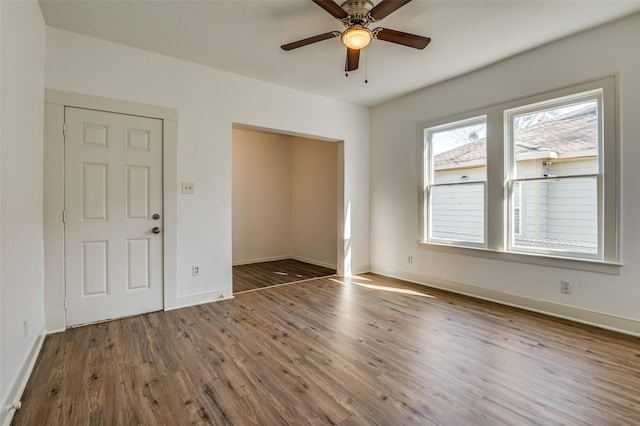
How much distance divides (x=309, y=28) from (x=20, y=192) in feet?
8.39

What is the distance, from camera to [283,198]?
263 inches

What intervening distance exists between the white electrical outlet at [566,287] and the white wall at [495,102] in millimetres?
33

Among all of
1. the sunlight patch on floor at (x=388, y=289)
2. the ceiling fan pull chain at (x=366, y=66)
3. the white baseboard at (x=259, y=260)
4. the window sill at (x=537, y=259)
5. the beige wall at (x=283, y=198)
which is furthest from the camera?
the white baseboard at (x=259, y=260)

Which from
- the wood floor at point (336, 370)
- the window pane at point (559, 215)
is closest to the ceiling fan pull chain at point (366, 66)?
the window pane at point (559, 215)

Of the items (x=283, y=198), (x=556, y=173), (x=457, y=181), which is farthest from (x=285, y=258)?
(x=556, y=173)

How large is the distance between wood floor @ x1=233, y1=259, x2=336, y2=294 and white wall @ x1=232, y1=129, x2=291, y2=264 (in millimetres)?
393

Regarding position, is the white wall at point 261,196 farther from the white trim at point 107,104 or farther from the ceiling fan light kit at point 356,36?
the ceiling fan light kit at point 356,36

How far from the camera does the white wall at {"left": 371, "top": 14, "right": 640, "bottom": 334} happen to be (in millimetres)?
2695

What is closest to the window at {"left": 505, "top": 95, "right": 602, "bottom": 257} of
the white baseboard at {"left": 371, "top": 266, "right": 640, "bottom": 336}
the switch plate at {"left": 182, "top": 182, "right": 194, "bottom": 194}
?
the white baseboard at {"left": 371, "top": 266, "right": 640, "bottom": 336}

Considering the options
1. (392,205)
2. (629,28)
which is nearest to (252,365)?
(392,205)

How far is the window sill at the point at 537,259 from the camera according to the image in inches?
111

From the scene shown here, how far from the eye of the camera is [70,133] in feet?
9.36

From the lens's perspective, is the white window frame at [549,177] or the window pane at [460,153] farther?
the window pane at [460,153]

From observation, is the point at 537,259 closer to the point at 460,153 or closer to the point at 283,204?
the point at 460,153
